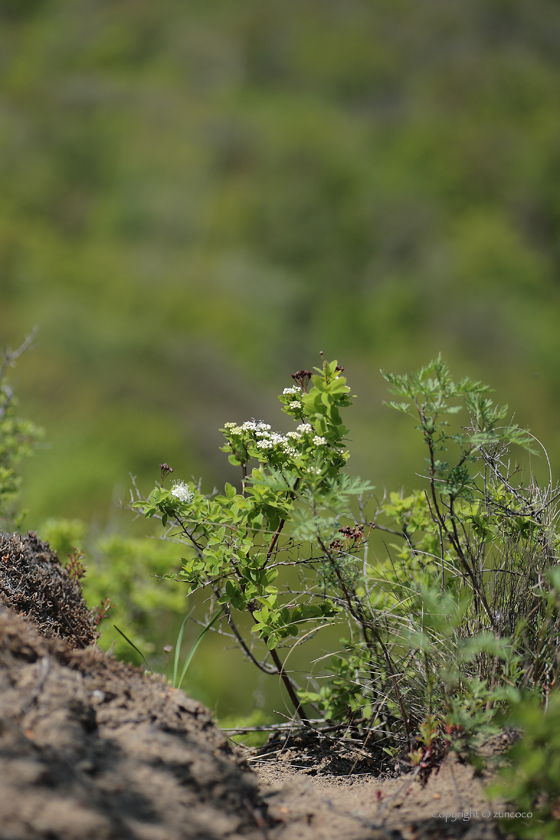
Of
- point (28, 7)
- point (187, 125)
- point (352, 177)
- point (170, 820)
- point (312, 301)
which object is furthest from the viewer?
point (28, 7)

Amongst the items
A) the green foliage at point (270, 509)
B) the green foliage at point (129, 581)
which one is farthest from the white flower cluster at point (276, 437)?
the green foliage at point (129, 581)

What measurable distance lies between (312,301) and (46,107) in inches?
341

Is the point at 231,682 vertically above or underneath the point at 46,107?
underneath

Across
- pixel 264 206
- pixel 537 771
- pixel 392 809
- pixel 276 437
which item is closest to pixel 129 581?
pixel 276 437

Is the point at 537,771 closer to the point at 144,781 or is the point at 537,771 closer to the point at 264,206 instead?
the point at 144,781

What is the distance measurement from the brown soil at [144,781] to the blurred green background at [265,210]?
6851 mm

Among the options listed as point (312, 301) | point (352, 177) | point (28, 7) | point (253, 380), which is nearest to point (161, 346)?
point (253, 380)

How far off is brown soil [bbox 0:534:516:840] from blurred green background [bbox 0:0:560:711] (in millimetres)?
6851

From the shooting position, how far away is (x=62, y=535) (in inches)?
155

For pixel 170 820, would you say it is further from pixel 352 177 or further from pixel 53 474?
pixel 352 177

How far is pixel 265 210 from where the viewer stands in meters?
12.8

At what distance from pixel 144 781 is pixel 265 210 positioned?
41.7 ft

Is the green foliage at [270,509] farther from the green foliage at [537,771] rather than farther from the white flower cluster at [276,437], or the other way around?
the green foliage at [537,771]

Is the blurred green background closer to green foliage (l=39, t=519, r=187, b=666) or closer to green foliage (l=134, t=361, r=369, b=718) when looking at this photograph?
green foliage (l=39, t=519, r=187, b=666)
